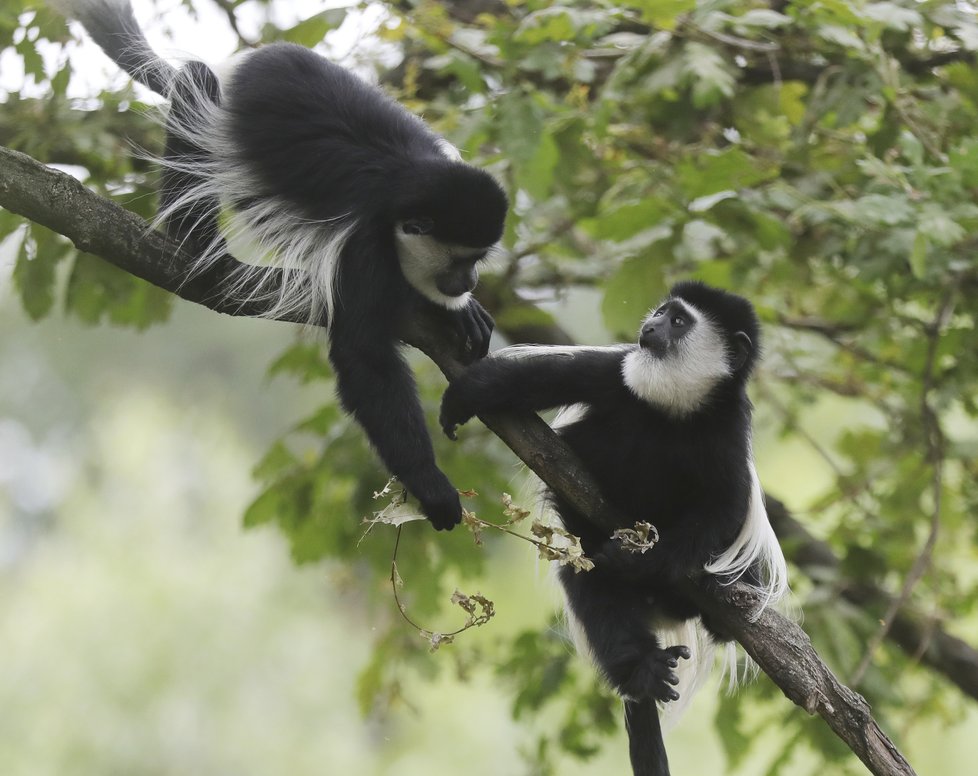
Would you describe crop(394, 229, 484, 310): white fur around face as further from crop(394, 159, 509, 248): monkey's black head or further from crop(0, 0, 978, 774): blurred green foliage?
crop(0, 0, 978, 774): blurred green foliage

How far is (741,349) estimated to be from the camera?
213cm

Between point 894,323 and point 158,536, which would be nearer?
point 894,323

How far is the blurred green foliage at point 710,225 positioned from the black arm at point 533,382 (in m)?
0.39

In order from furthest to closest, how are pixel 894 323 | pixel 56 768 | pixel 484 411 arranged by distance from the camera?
pixel 56 768
pixel 894 323
pixel 484 411

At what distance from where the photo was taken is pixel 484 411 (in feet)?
6.22

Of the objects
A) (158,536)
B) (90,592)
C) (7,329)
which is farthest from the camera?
(7,329)

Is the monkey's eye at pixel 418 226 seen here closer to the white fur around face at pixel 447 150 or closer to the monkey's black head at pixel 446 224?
the monkey's black head at pixel 446 224

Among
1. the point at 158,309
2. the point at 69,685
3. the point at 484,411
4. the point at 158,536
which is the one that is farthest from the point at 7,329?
the point at 484,411

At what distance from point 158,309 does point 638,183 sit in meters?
1.23

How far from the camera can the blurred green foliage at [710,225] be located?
233 centimetres

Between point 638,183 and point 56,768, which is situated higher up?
point 638,183

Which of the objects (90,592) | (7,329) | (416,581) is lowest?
(7,329)

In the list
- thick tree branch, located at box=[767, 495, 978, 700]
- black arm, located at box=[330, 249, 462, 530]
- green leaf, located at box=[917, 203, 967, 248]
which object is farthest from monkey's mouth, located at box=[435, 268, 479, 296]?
thick tree branch, located at box=[767, 495, 978, 700]

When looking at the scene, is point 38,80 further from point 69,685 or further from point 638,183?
point 69,685
